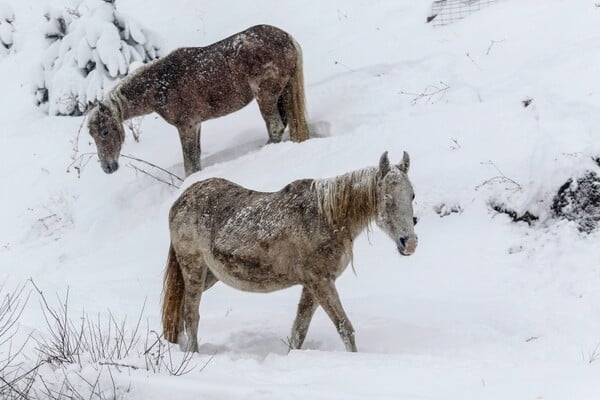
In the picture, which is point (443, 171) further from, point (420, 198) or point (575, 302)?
point (575, 302)

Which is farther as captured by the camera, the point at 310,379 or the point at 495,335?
the point at 495,335

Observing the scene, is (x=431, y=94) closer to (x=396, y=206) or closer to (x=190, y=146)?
(x=190, y=146)

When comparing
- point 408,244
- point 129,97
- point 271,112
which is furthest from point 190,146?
point 408,244

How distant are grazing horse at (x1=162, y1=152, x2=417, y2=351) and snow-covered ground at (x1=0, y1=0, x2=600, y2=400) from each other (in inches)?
17.6

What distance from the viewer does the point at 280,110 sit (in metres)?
10.3

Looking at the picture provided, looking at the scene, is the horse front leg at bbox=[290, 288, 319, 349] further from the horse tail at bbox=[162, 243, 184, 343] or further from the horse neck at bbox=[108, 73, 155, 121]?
the horse neck at bbox=[108, 73, 155, 121]

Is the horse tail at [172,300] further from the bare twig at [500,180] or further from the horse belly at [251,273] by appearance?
the bare twig at [500,180]

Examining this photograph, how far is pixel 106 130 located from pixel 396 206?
5709 millimetres

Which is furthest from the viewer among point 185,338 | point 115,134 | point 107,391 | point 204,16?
point 204,16

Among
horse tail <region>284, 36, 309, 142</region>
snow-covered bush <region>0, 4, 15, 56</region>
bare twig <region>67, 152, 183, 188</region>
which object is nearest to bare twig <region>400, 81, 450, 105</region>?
horse tail <region>284, 36, 309, 142</region>

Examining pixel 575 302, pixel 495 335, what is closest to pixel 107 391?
pixel 495 335

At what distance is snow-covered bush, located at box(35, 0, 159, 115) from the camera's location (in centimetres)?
1291

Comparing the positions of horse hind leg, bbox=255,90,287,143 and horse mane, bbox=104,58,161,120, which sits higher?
horse mane, bbox=104,58,161,120

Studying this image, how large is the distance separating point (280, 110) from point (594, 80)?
415cm
